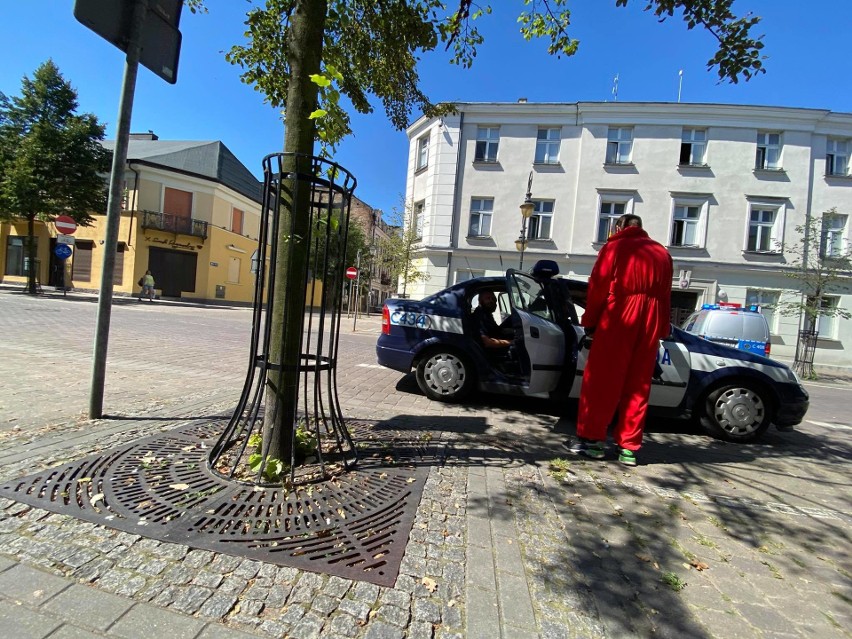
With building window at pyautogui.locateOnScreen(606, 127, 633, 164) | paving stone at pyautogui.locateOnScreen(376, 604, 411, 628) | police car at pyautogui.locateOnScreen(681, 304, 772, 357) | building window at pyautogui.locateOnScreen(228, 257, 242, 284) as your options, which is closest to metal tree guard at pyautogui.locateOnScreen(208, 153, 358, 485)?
paving stone at pyautogui.locateOnScreen(376, 604, 411, 628)

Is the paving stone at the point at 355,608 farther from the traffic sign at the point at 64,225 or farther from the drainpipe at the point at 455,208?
the traffic sign at the point at 64,225

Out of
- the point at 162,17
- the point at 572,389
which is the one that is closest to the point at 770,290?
the point at 572,389

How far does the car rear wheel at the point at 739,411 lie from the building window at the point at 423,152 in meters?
18.4

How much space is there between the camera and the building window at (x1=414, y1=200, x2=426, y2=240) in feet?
67.0

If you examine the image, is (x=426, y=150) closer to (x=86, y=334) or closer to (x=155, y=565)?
(x=86, y=334)

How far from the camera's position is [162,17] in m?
3.50

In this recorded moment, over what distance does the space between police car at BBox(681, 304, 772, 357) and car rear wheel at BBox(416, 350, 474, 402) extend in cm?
647

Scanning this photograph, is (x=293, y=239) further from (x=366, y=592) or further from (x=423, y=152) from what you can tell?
(x=423, y=152)

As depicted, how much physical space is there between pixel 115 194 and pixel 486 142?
718 inches

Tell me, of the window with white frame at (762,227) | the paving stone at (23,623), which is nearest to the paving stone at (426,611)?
the paving stone at (23,623)

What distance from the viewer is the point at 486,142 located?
63.3ft

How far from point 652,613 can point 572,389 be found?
2.88 m

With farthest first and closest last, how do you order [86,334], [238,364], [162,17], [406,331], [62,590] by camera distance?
[86,334], [238,364], [406,331], [162,17], [62,590]

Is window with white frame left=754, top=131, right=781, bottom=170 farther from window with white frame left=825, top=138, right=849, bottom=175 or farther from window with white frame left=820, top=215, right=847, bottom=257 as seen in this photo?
window with white frame left=820, top=215, right=847, bottom=257
